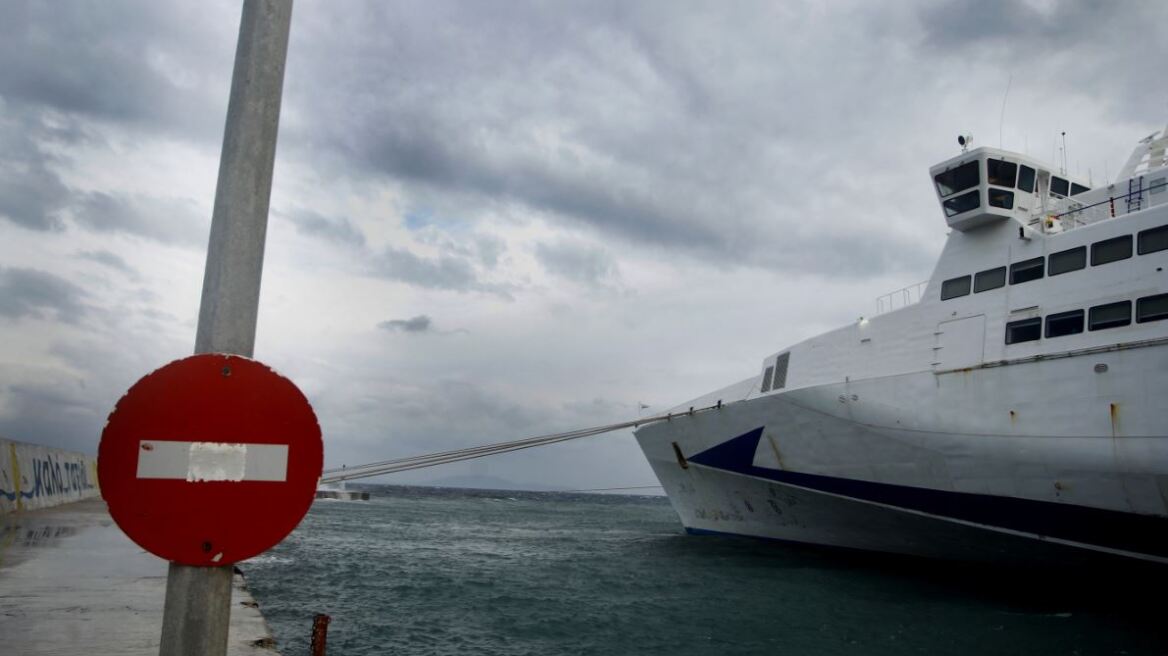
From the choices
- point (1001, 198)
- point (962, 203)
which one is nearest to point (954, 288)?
point (962, 203)

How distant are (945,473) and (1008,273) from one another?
5.00 meters

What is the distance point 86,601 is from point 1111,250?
18.8 metres

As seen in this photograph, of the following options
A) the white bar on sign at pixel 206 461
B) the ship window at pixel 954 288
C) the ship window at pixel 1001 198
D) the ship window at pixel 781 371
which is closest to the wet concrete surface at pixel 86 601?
the white bar on sign at pixel 206 461

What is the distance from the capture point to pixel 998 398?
616 inches

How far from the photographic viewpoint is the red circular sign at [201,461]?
2.00m

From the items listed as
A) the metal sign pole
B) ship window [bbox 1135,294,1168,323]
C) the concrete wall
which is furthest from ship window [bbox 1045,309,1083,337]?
the concrete wall

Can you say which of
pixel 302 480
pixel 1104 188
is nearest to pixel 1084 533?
pixel 1104 188

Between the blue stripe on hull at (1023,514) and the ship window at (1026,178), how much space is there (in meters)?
8.09

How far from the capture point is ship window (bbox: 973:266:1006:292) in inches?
682

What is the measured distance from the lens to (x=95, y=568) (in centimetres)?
1109

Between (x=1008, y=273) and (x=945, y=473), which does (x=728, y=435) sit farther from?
(x=1008, y=273)

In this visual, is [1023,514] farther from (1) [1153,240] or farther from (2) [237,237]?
(2) [237,237]

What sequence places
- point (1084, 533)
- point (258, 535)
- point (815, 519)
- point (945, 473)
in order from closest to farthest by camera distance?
point (258, 535) < point (1084, 533) < point (945, 473) < point (815, 519)

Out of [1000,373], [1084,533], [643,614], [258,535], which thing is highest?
[1000,373]
